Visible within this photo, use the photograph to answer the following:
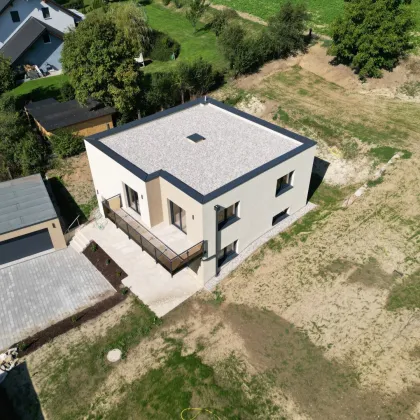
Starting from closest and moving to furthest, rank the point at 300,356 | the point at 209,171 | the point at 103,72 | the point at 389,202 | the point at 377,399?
the point at 377,399
the point at 300,356
the point at 209,171
the point at 389,202
the point at 103,72

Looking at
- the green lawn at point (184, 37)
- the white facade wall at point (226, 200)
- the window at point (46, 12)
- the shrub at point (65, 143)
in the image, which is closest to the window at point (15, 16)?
the window at point (46, 12)

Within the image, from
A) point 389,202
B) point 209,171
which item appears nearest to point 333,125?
point 389,202

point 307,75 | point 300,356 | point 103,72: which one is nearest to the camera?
point 300,356

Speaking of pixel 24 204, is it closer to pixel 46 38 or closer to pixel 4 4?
pixel 46 38

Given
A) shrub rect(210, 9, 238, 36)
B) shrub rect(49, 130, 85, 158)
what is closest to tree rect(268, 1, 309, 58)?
shrub rect(210, 9, 238, 36)

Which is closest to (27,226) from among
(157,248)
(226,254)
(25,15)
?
(157,248)

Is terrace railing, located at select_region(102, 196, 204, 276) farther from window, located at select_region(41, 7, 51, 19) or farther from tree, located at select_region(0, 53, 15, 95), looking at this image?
window, located at select_region(41, 7, 51, 19)

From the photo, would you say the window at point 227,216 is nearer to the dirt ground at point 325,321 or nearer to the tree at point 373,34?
A: the dirt ground at point 325,321

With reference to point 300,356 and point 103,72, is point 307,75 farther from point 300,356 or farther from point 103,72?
point 300,356
